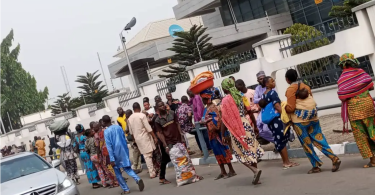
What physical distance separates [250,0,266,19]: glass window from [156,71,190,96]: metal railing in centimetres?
1635

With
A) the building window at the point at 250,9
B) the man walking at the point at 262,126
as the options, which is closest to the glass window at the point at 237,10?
the building window at the point at 250,9

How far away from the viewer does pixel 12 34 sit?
6134 centimetres

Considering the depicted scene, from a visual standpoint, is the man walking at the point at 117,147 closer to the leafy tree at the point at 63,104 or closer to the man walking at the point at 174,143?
the man walking at the point at 174,143

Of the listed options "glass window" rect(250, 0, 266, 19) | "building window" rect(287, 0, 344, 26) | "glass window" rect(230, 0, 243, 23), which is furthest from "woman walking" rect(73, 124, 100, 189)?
"glass window" rect(230, 0, 243, 23)

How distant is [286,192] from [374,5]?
588cm

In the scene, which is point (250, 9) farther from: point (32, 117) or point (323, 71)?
point (32, 117)

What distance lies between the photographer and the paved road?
677 centimetres

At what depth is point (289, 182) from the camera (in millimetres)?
7793

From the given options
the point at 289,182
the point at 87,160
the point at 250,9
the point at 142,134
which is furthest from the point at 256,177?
the point at 250,9

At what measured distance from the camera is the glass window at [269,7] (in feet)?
112

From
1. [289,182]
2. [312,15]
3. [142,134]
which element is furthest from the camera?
[312,15]

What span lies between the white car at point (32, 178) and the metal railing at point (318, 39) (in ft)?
22.2

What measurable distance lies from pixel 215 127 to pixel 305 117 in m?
1.60

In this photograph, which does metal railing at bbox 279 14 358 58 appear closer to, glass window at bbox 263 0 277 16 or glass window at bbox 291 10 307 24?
glass window at bbox 291 10 307 24
